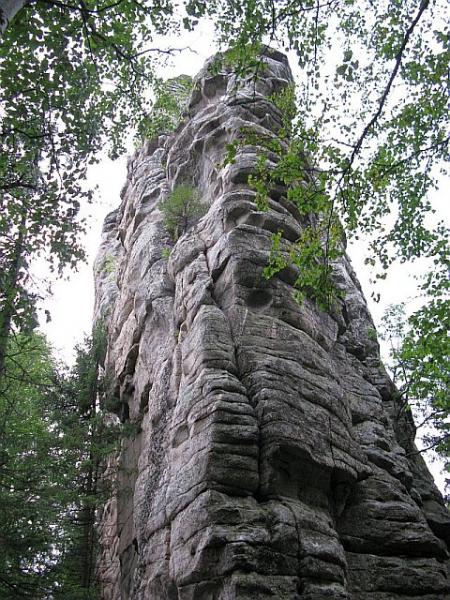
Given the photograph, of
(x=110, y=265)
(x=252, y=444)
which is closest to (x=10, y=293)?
(x=252, y=444)

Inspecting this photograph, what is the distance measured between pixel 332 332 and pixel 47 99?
10.4m

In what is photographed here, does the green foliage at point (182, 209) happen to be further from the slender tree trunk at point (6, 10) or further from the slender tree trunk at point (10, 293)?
the slender tree trunk at point (6, 10)

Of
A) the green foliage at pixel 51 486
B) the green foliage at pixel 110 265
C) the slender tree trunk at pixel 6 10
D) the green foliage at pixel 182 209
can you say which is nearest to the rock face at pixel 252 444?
the green foliage at pixel 182 209

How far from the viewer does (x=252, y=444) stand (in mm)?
10820

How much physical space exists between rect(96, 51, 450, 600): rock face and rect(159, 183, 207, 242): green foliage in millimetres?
543

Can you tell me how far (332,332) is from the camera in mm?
16500

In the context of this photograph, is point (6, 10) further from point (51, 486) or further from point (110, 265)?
point (110, 265)

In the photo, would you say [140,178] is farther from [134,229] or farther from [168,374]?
[168,374]

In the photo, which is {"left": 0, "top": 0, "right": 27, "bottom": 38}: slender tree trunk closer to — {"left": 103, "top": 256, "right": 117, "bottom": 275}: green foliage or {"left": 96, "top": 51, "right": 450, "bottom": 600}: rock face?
{"left": 96, "top": 51, "right": 450, "bottom": 600}: rock face

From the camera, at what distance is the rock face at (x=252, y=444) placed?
970 cm

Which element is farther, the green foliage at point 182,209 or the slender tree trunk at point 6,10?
the green foliage at point 182,209

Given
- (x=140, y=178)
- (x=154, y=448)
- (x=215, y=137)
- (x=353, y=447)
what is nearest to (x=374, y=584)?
(x=353, y=447)

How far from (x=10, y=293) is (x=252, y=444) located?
18.6 ft

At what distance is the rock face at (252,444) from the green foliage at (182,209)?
543mm
